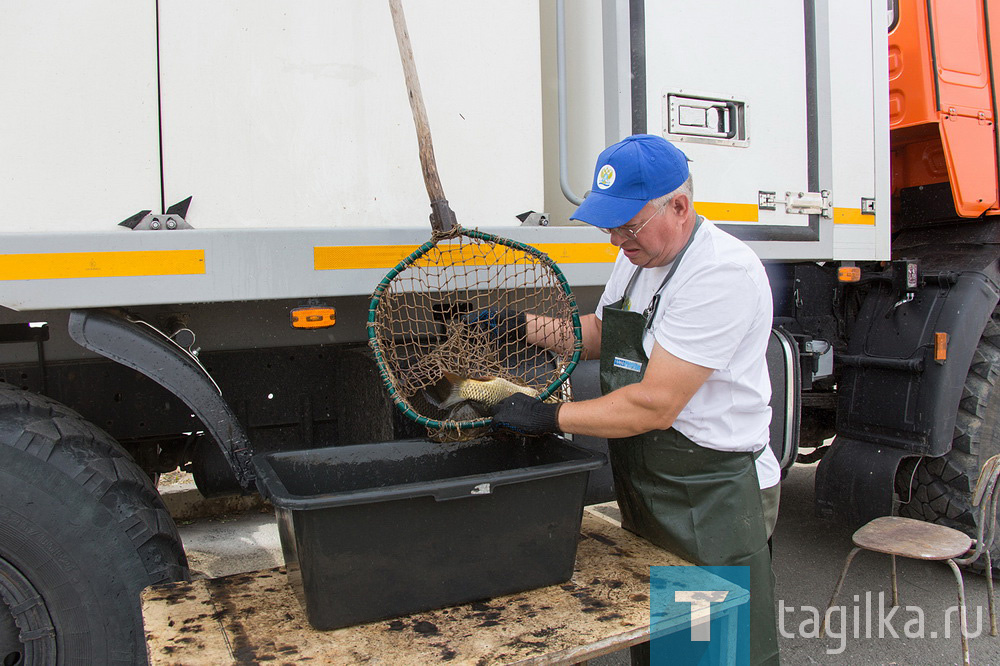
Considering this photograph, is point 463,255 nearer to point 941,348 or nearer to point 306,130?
point 306,130

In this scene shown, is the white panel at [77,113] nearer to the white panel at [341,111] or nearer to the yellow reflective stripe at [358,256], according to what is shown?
the white panel at [341,111]

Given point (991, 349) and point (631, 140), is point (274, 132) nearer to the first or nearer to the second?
point (631, 140)

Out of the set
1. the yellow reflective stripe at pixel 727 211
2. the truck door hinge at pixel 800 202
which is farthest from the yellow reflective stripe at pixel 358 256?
the truck door hinge at pixel 800 202

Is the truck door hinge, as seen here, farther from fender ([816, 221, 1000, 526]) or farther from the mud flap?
the mud flap

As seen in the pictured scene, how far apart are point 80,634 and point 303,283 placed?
93cm

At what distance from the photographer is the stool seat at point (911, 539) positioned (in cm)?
265

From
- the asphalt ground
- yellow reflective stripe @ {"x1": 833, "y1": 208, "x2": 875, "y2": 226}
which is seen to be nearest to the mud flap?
the asphalt ground

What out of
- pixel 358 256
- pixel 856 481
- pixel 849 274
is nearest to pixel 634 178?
pixel 358 256

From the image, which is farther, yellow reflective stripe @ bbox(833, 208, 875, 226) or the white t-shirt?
yellow reflective stripe @ bbox(833, 208, 875, 226)

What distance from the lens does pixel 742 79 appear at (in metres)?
2.38

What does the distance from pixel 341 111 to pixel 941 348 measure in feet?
8.35

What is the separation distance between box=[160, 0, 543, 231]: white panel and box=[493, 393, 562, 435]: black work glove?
0.53 m

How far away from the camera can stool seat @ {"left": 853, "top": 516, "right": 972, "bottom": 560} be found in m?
2.65

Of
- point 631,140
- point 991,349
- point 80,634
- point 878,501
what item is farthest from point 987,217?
point 80,634
